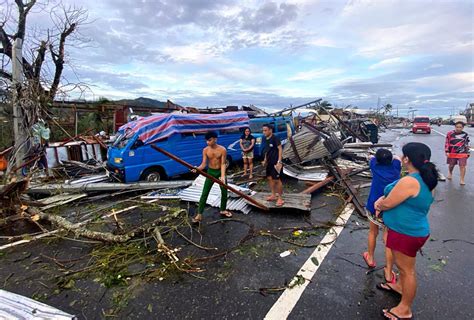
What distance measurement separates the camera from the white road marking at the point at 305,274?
2.82m

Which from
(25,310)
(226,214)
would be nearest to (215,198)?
(226,214)

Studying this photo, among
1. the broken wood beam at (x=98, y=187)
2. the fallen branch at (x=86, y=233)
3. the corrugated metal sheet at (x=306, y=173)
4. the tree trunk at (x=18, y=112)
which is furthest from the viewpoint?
the corrugated metal sheet at (x=306, y=173)

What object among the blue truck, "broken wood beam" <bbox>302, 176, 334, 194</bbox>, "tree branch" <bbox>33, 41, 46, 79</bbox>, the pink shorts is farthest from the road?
"tree branch" <bbox>33, 41, 46, 79</bbox>

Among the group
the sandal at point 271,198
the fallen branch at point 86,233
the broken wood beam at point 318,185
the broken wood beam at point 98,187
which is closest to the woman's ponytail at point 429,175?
the sandal at point 271,198

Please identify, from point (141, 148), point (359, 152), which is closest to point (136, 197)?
point (141, 148)

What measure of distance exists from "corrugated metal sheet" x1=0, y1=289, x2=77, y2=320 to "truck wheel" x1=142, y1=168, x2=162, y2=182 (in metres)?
5.65

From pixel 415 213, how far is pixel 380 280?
1386 millimetres

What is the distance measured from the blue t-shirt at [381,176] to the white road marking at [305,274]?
1.09 metres

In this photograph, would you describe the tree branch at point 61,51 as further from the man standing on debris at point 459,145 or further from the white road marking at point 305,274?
the man standing on debris at point 459,145

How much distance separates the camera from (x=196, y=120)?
9.28m

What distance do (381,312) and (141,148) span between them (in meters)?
7.02

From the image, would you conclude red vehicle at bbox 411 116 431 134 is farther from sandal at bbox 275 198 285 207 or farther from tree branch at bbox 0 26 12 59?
tree branch at bbox 0 26 12 59

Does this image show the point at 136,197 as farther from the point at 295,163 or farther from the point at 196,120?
the point at 295,163

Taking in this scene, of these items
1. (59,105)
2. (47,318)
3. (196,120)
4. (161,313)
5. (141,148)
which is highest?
(59,105)
